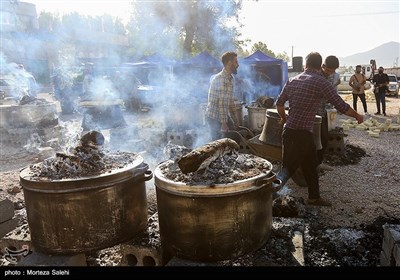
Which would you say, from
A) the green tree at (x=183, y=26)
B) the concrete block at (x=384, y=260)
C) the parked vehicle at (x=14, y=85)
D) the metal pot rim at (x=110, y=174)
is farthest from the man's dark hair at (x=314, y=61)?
the green tree at (x=183, y=26)

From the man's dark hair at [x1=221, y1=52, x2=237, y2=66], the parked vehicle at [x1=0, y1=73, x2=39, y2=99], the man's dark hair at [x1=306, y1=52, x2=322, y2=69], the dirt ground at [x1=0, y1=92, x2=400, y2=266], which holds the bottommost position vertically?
the dirt ground at [x1=0, y1=92, x2=400, y2=266]

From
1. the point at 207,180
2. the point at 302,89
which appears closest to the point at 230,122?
the point at 302,89

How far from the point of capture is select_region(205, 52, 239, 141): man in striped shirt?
5453mm

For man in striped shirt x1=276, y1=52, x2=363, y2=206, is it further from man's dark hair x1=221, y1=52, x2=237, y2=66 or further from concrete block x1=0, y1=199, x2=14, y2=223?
concrete block x1=0, y1=199, x2=14, y2=223

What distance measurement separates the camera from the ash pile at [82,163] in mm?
3062

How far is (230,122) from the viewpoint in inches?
237

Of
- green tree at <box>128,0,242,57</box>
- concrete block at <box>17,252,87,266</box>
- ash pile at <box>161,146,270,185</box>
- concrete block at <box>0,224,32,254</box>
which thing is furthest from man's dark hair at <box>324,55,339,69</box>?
green tree at <box>128,0,242,57</box>

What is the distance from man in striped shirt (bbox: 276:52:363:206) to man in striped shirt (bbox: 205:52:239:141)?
1079 mm

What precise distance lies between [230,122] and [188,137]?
7.79ft

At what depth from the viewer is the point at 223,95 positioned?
5539 millimetres

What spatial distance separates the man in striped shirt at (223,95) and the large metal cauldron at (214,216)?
2822 mm

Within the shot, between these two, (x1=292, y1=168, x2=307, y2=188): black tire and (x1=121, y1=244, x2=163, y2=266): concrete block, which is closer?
(x1=121, y1=244, x2=163, y2=266): concrete block

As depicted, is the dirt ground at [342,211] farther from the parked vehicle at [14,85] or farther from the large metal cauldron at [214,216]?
the parked vehicle at [14,85]

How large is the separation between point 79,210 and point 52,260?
1.90ft
